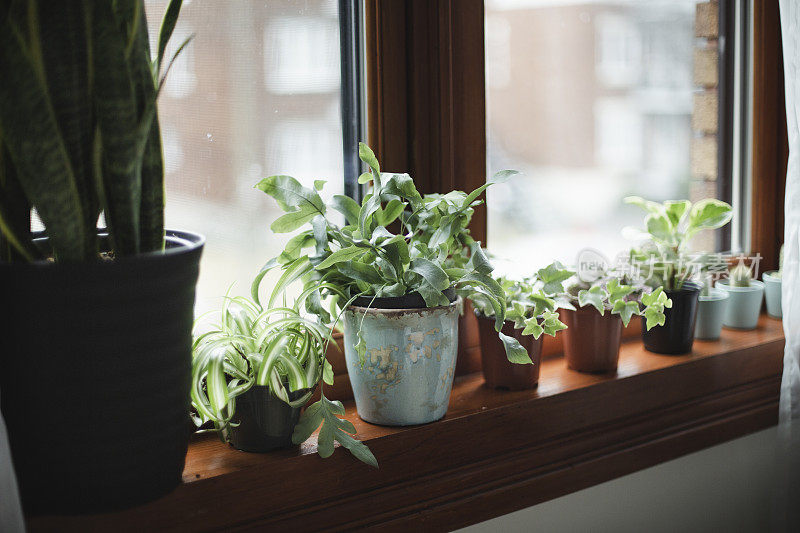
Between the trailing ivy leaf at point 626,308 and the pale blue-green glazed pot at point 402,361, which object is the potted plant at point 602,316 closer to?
the trailing ivy leaf at point 626,308

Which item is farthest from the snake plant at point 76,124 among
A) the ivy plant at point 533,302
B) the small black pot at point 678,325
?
the small black pot at point 678,325

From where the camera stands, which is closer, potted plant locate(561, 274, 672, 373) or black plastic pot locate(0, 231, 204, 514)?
black plastic pot locate(0, 231, 204, 514)

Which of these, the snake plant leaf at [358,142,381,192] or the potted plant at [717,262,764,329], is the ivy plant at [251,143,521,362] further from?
the potted plant at [717,262,764,329]

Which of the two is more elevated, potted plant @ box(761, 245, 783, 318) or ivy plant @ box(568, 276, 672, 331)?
ivy plant @ box(568, 276, 672, 331)

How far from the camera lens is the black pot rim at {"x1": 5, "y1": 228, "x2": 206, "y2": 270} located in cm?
68

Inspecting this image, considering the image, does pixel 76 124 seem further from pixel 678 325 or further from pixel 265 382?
pixel 678 325

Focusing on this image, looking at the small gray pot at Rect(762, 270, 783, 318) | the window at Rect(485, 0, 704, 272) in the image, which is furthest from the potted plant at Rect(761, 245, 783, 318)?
the window at Rect(485, 0, 704, 272)

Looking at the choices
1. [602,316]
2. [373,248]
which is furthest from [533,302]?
[373,248]

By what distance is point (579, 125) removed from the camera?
4.58ft

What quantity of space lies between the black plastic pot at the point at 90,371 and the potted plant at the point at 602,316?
25.6 inches

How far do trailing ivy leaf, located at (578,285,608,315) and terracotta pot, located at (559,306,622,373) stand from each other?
27 mm

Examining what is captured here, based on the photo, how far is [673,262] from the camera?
4.40 ft

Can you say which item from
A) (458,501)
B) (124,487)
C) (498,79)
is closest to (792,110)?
(498,79)

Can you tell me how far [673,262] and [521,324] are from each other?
0.43m
